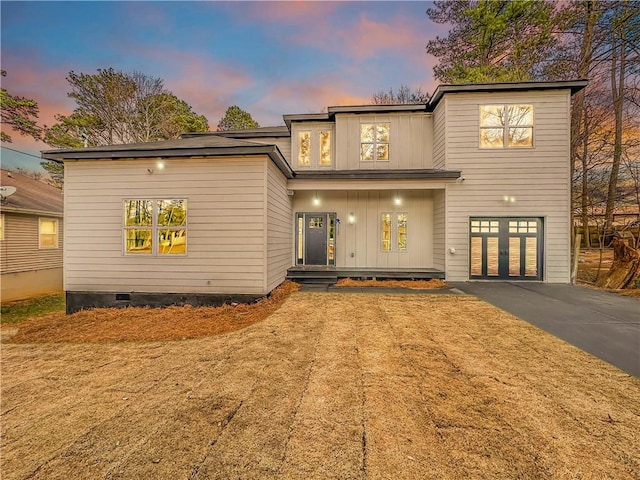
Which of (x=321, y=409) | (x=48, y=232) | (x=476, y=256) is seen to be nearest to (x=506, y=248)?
(x=476, y=256)

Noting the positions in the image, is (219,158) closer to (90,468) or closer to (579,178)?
(90,468)

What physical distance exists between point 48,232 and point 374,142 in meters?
16.1

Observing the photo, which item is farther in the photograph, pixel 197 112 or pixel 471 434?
pixel 197 112

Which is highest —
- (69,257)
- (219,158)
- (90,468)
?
(219,158)

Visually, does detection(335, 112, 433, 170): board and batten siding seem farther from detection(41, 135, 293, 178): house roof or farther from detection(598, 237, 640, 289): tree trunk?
detection(598, 237, 640, 289): tree trunk

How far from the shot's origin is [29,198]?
12203 mm

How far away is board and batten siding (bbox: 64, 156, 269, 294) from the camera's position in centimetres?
604

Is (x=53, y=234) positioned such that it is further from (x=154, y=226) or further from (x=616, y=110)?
(x=616, y=110)

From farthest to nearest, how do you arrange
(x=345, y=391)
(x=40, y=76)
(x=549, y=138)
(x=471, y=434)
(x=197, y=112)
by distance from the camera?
(x=197, y=112) < (x=40, y=76) < (x=549, y=138) < (x=345, y=391) < (x=471, y=434)

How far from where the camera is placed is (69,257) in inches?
247

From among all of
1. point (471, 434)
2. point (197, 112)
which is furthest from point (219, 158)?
point (197, 112)

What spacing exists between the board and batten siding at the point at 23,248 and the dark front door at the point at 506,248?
1818cm

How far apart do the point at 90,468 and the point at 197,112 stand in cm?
2469

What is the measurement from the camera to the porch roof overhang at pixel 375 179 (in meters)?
7.98
